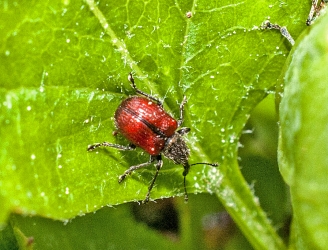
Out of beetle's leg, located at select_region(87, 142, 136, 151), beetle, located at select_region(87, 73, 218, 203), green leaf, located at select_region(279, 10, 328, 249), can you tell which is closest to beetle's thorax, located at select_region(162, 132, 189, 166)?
beetle, located at select_region(87, 73, 218, 203)

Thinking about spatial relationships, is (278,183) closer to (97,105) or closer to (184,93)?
(184,93)

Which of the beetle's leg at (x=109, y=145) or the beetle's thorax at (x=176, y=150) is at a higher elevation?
the beetle's leg at (x=109, y=145)

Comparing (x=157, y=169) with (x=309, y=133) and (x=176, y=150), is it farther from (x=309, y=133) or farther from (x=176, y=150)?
(x=309, y=133)

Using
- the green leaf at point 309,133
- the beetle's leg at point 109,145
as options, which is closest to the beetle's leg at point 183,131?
the beetle's leg at point 109,145

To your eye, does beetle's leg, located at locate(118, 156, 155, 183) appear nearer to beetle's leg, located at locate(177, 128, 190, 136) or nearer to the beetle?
the beetle

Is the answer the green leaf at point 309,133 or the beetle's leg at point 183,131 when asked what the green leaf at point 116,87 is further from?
the green leaf at point 309,133

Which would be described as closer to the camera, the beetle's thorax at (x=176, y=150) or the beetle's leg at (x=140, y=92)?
the beetle's leg at (x=140, y=92)
